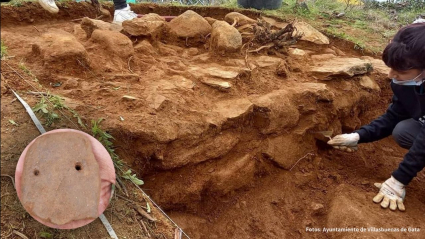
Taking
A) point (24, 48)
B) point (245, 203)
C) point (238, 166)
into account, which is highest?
point (24, 48)

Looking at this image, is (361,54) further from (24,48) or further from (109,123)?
(24,48)

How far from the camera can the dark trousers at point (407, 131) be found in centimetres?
257

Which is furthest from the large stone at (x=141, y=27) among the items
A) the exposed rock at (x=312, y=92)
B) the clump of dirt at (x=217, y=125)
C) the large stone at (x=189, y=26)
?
the exposed rock at (x=312, y=92)

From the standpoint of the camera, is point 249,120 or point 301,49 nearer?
point 249,120

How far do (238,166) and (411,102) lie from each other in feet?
4.41

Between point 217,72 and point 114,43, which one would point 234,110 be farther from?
point 114,43

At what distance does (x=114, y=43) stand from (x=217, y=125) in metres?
1.04

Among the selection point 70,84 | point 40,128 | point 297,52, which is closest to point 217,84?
point 70,84

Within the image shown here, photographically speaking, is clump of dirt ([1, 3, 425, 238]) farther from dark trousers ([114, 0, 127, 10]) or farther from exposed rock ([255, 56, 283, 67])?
dark trousers ([114, 0, 127, 10])

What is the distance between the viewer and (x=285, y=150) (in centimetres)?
278

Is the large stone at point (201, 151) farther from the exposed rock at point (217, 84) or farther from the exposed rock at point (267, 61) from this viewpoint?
the exposed rock at point (267, 61)

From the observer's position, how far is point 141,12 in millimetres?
4605

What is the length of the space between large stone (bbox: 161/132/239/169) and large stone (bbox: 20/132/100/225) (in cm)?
84

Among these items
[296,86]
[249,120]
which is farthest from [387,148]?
[249,120]
